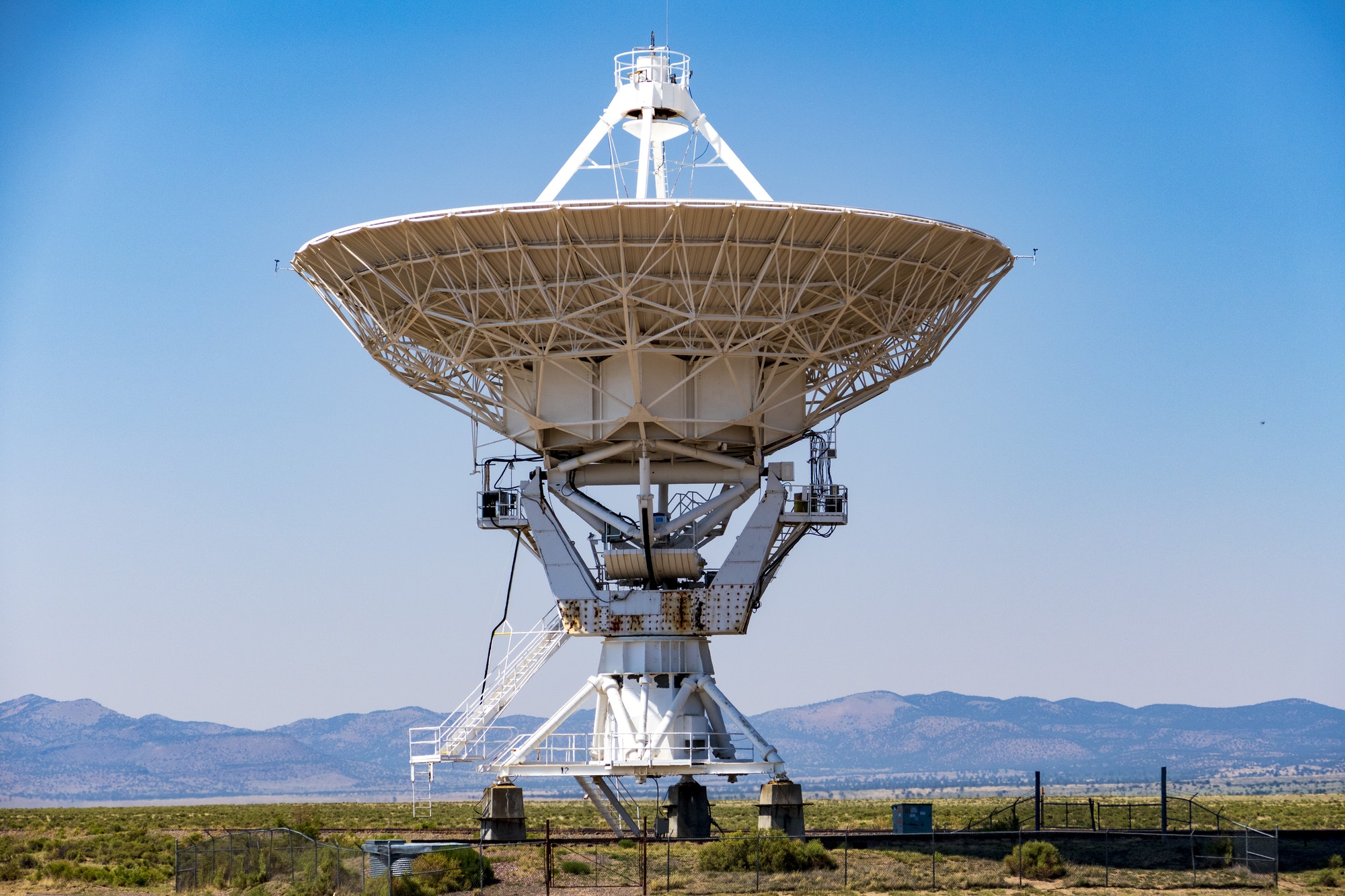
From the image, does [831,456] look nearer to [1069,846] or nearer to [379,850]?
[1069,846]

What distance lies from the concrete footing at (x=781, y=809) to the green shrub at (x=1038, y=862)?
5372mm

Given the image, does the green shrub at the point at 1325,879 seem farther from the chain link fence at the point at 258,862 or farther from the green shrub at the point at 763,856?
the chain link fence at the point at 258,862

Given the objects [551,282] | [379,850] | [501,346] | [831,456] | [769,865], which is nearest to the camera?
[379,850]

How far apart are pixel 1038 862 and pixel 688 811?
873 cm

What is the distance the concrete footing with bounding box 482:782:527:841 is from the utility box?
8.76 meters

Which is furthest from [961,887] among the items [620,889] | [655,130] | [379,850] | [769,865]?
[655,130]

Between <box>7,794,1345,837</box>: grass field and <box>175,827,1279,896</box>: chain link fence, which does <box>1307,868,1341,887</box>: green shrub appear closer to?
<box>175,827,1279,896</box>: chain link fence

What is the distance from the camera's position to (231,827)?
5547cm

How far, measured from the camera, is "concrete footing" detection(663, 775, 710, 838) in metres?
39.2

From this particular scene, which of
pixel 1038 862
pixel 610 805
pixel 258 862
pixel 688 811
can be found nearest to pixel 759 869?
pixel 1038 862

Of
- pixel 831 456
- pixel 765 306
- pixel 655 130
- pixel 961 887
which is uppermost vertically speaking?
pixel 655 130

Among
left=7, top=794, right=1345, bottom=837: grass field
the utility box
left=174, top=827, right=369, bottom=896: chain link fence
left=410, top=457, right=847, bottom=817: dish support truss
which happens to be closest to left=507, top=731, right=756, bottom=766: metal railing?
left=410, top=457, right=847, bottom=817: dish support truss

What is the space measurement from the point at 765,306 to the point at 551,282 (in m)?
4.57

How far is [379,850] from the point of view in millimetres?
30656
